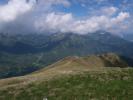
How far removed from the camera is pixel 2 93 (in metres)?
57.5

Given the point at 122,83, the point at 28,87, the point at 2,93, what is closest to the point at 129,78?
the point at 122,83

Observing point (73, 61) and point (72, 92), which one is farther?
point (73, 61)

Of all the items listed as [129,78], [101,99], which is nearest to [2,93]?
[101,99]

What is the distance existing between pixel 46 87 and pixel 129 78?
17.3 metres

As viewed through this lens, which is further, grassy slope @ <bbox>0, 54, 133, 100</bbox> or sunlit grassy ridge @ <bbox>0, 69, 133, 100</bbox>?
grassy slope @ <bbox>0, 54, 133, 100</bbox>

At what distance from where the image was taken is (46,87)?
185 ft

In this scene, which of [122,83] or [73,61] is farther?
[73,61]

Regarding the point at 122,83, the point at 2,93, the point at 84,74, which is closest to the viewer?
the point at 122,83

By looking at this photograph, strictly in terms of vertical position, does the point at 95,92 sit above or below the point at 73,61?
below

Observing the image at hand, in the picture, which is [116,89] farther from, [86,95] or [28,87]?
[28,87]

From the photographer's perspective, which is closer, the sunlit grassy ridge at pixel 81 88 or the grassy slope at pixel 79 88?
the sunlit grassy ridge at pixel 81 88

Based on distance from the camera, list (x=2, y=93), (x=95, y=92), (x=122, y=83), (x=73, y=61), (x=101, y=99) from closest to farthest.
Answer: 1. (x=101, y=99)
2. (x=95, y=92)
3. (x=122, y=83)
4. (x=2, y=93)
5. (x=73, y=61)

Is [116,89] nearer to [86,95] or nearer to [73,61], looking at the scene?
[86,95]

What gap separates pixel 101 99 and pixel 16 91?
1971 centimetres
